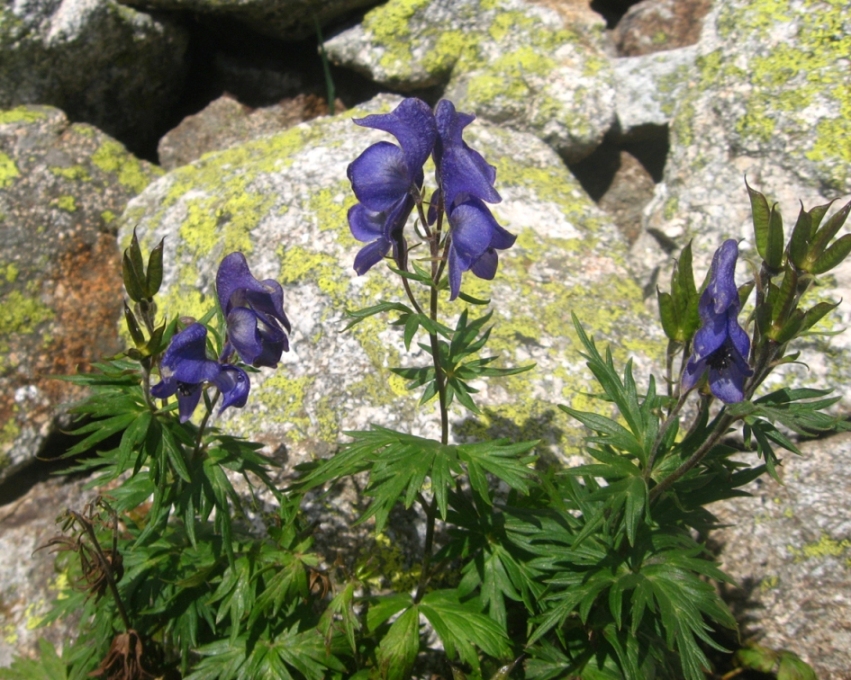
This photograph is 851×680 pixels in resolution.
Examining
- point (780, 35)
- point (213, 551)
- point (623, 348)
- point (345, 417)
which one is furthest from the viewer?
point (780, 35)

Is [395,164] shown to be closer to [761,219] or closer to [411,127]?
[411,127]

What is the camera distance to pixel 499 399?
9.83ft

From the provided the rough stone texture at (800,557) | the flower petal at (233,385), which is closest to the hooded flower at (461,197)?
the flower petal at (233,385)

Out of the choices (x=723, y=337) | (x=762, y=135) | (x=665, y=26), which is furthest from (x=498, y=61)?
(x=723, y=337)

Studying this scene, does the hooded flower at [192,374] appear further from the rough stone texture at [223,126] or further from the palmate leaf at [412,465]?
the rough stone texture at [223,126]

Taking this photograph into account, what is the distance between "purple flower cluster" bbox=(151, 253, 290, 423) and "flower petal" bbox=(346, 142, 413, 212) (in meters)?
0.40

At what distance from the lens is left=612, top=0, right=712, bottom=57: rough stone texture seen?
186 inches

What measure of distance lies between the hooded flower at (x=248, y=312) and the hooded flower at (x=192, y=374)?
63mm

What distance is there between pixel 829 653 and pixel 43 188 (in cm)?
417

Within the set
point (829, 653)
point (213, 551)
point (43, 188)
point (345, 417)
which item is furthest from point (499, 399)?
point (43, 188)

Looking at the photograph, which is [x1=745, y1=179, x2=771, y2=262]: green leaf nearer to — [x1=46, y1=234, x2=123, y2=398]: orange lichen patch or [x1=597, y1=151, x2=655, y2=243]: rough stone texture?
[x1=597, y1=151, x2=655, y2=243]: rough stone texture

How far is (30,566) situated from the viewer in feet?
10.3

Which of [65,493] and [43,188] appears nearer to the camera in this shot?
[65,493]

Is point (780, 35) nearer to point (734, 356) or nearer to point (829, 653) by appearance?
point (734, 356)
